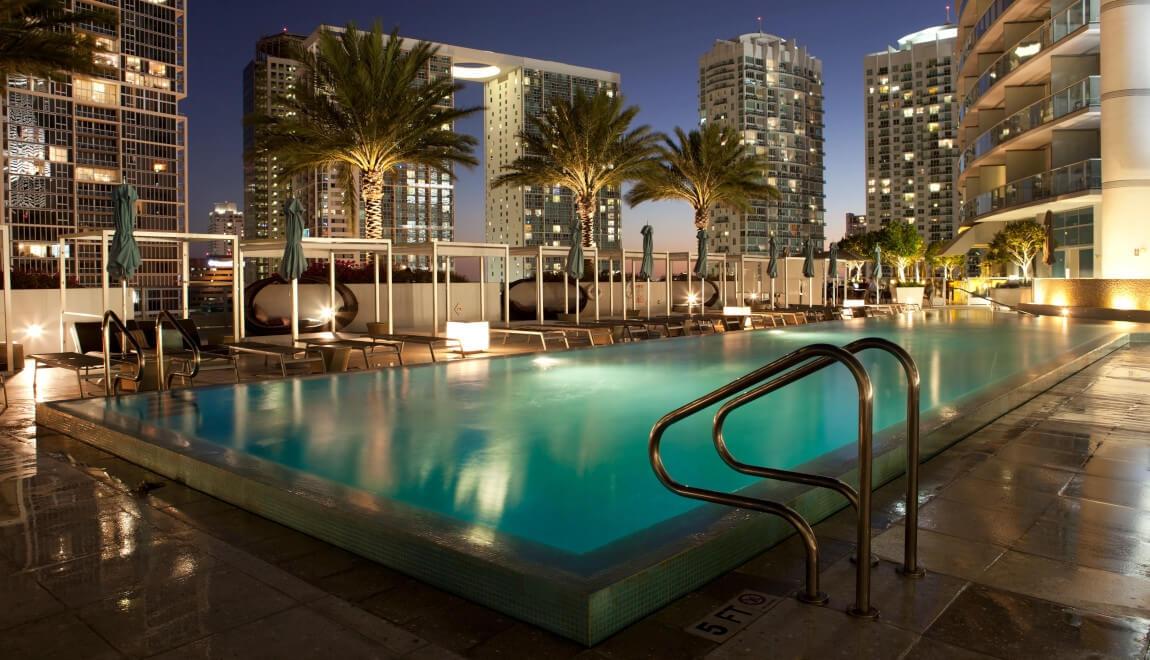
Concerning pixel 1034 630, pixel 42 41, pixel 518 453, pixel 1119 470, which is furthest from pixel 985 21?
pixel 1034 630

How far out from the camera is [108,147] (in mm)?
114000

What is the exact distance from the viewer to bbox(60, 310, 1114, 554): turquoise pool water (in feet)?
15.8

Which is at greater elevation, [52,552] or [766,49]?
[766,49]

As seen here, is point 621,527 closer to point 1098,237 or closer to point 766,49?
point 1098,237

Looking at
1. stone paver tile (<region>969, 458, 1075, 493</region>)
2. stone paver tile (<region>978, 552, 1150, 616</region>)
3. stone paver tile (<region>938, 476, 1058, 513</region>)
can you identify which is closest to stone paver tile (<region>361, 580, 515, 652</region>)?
stone paver tile (<region>978, 552, 1150, 616</region>)

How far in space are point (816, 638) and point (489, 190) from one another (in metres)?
124

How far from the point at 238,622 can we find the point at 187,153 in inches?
5501

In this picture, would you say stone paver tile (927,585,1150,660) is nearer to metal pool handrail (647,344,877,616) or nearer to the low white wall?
metal pool handrail (647,344,877,616)

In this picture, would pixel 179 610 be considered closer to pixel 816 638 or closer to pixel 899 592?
pixel 816 638

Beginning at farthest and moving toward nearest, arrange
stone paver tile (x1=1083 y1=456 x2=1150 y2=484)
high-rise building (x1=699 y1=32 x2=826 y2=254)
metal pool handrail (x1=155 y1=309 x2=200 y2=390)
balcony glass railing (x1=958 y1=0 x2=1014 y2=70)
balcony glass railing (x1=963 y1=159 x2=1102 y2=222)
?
high-rise building (x1=699 y1=32 x2=826 y2=254), balcony glass railing (x1=958 y1=0 x2=1014 y2=70), balcony glass railing (x1=963 y1=159 x2=1102 y2=222), metal pool handrail (x1=155 y1=309 x2=200 y2=390), stone paver tile (x1=1083 y1=456 x2=1150 y2=484)

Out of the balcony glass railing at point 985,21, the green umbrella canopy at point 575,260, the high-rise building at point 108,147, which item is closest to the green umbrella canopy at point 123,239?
the green umbrella canopy at point 575,260

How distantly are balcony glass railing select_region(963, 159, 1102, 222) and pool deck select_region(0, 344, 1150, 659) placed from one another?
84.5 feet

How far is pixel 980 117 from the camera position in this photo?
37.4m

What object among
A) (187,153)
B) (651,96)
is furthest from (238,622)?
(187,153)
